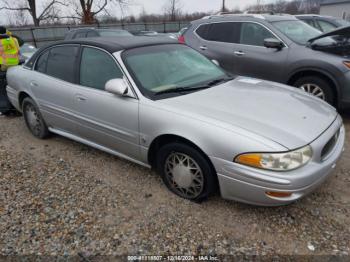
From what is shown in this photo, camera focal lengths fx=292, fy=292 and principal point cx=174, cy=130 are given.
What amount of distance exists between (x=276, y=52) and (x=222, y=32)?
4.34ft

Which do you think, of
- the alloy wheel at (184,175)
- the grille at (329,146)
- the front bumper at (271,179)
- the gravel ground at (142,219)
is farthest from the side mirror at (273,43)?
the alloy wheel at (184,175)

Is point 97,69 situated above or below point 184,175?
above

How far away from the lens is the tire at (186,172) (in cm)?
264

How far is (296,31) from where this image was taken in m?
5.57

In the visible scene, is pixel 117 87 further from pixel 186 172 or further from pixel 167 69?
pixel 186 172

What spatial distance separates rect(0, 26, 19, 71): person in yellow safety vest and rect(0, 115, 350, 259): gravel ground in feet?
9.99

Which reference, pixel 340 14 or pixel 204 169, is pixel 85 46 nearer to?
pixel 204 169

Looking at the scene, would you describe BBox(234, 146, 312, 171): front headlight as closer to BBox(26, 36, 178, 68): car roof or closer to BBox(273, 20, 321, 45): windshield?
BBox(26, 36, 178, 68): car roof

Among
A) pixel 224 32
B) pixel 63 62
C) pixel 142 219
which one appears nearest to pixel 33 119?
pixel 63 62

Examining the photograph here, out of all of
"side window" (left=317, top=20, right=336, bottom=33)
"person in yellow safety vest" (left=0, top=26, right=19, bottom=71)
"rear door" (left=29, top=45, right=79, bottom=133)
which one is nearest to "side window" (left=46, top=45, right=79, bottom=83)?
"rear door" (left=29, top=45, right=79, bottom=133)

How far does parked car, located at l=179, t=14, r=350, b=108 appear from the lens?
15.1 ft

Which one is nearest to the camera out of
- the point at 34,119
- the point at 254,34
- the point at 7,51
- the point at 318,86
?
the point at 34,119

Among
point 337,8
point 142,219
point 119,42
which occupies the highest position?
point 337,8

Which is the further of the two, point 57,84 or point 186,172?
point 57,84
